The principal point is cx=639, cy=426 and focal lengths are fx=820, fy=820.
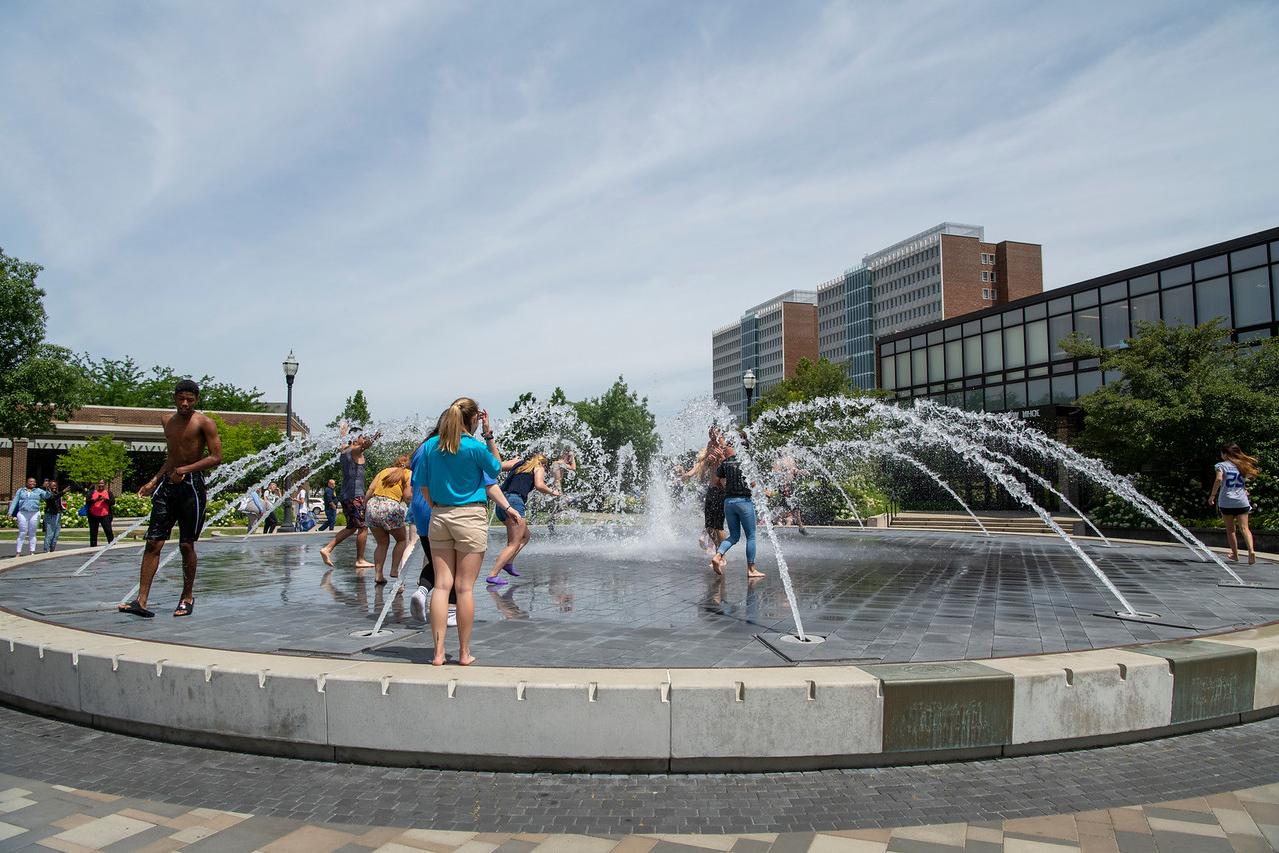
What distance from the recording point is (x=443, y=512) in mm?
4742

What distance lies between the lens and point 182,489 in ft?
20.6

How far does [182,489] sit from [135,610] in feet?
3.29

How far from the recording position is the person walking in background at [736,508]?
8.92m

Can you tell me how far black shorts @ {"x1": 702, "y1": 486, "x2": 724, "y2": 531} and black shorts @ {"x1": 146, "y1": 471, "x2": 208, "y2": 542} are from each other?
549 cm

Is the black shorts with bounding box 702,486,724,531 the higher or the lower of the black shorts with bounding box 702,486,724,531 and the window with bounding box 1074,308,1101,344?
the lower

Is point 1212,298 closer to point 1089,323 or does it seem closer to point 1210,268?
point 1210,268

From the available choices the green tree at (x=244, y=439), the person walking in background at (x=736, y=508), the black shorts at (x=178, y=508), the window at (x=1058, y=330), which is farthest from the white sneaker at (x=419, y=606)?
the green tree at (x=244, y=439)

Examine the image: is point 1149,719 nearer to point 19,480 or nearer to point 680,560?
point 680,560

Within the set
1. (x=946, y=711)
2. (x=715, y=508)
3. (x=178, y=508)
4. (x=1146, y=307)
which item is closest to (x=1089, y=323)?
(x=1146, y=307)

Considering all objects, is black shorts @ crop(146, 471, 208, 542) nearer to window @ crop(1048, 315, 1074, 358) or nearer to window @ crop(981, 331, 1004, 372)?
window @ crop(1048, 315, 1074, 358)

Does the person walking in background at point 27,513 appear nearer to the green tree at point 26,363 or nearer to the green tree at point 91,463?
the green tree at point 26,363

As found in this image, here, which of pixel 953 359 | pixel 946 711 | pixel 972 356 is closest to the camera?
pixel 946 711

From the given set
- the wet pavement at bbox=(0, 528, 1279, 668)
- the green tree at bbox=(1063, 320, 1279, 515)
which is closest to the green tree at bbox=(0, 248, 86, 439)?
the wet pavement at bbox=(0, 528, 1279, 668)

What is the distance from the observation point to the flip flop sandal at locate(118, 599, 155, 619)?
6.26m
